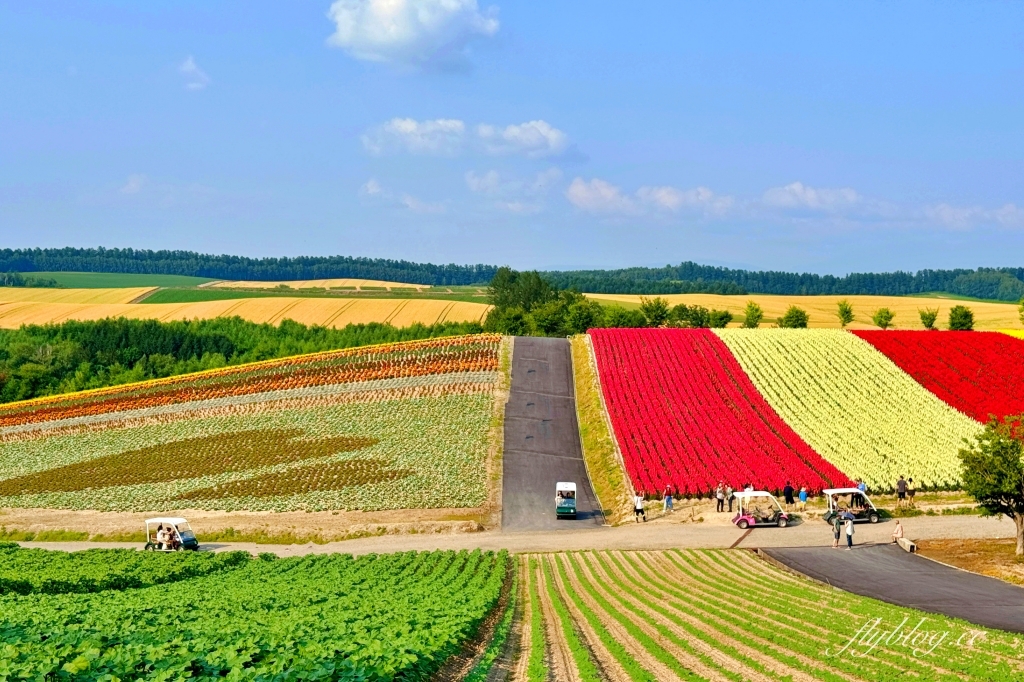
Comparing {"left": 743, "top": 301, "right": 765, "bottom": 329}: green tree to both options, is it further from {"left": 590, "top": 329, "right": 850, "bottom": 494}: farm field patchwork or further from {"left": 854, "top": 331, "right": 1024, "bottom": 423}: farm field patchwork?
{"left": 590, "top": 329, "right": 850, "bottom": 494}: farm field patchwork

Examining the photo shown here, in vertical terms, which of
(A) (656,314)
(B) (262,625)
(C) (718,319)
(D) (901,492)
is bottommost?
(D) (901,492)

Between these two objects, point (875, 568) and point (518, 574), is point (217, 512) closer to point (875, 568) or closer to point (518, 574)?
point (518, 574)

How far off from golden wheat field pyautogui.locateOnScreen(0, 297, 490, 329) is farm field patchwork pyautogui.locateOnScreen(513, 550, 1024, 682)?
100 meters

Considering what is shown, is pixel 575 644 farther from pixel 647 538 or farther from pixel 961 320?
pixel 961 320

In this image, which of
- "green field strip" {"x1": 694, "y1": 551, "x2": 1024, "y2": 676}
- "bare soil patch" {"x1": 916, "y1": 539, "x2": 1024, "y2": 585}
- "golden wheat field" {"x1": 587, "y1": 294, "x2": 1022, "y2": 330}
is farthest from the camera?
"golden wheat field" {"x1": 587, "y1": 294, "x2": 1022, "y2": 330}

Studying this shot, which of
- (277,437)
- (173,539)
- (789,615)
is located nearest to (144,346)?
(277,437)

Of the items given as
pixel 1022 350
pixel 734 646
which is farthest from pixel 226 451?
pixel 1022 350

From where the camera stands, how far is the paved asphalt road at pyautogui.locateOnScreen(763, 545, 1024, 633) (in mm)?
27609

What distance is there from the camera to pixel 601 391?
220 ft

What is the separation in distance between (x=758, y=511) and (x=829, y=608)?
59.3 ft

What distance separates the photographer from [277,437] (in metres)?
64.7

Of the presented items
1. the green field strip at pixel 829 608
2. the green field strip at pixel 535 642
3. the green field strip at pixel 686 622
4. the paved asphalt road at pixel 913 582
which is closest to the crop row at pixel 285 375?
the paved asphalt road at pixel 913 582

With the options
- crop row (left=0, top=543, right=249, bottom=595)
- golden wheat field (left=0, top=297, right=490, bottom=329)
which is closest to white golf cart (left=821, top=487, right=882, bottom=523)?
crop row (left=0, top=543, right=249, bottom=595)

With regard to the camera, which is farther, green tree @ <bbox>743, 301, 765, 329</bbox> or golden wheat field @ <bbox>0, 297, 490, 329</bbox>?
golden wheat field @ <bbox>0, 297, 490, 329</bbox>
